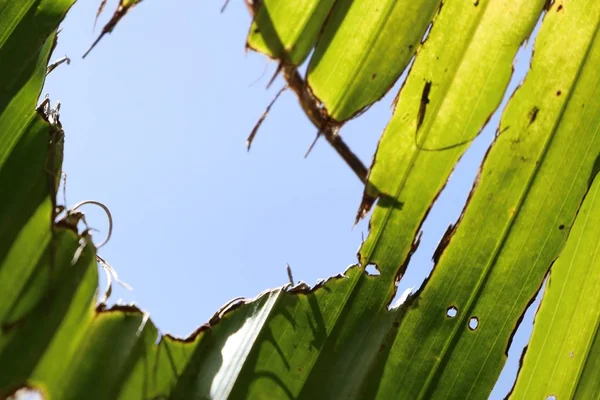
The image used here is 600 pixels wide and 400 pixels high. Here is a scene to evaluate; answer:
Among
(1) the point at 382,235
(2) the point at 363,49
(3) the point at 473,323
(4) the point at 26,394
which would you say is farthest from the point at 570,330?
(4) the point at 26,394

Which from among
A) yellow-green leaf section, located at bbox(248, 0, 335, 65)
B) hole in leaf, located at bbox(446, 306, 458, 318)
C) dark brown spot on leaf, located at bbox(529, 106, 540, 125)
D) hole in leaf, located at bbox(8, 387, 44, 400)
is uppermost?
dark brown spot on leaf, located at bbox(529, 106, 540, 125)

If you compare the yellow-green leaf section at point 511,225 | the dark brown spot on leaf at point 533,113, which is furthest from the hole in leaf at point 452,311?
the dark brown spot on leaf at point 533,113

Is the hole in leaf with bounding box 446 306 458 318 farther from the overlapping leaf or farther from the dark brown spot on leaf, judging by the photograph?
the dark brown spot on leaf

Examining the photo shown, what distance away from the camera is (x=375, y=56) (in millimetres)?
705

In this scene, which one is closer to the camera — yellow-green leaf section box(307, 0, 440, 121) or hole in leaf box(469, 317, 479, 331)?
yellow-green leaf section box(307, 0, 440, 121)

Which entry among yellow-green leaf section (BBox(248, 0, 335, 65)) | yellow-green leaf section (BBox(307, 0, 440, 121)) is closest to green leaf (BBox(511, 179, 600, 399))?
yellow-green leaf section (BBox(307, 0, 440, 121))

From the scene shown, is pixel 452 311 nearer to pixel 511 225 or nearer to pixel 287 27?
pixel 511 225

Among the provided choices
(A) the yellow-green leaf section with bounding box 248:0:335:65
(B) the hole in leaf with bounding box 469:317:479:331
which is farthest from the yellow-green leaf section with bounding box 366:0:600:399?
(A) the yellow-green leaf section with bounding box 248:0:335:65

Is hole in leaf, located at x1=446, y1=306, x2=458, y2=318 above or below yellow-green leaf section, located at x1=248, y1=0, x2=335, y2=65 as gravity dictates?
below

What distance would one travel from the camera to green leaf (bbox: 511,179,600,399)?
79 cm

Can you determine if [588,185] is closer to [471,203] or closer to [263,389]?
[471,203]

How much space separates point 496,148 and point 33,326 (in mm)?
692

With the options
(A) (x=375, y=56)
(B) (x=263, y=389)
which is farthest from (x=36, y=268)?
(A) (x=375, y=56)

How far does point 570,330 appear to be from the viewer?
2.68 ft
